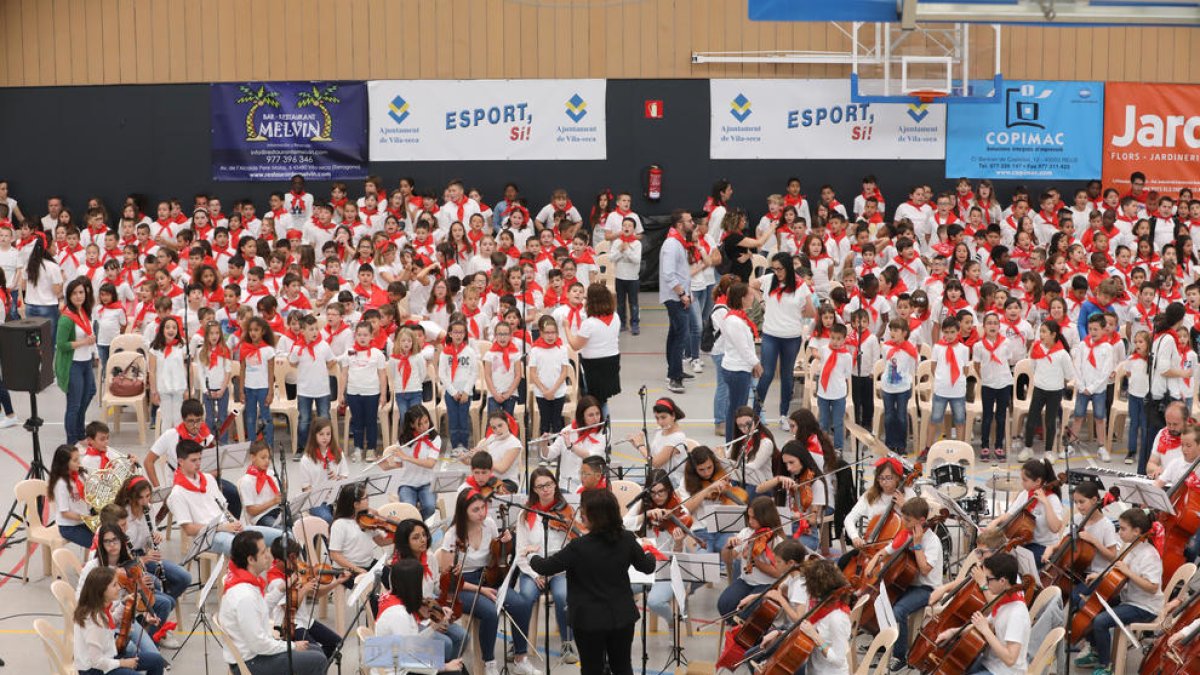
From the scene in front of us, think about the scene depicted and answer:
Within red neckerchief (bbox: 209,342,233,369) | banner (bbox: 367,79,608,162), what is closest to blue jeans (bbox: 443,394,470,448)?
red neckerchief (bbox: 209,342,233,369)

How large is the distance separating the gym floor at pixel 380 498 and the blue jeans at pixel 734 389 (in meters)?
0.58

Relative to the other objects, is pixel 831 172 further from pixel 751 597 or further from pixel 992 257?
pixel 751 597

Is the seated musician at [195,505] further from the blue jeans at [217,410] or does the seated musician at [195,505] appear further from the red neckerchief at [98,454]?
the blue jeans at [217,410]

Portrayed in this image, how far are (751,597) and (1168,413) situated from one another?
12.9 feet

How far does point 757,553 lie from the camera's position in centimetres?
966

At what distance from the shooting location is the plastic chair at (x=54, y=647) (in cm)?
855

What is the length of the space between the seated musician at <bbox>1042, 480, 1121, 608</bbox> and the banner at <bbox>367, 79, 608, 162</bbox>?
1166 cm

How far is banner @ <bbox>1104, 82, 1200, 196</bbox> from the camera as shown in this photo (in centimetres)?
2034

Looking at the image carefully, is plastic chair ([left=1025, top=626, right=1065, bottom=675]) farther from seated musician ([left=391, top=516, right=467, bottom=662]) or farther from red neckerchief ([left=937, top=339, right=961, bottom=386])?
red neckerchief ([left=937, top=339, right=961, bottom=386])

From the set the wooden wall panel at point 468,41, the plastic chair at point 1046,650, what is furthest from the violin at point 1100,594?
the wooden wall panel at point 468,41

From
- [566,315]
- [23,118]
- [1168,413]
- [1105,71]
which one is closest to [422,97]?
[23,118]

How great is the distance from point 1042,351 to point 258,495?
7.08 metres

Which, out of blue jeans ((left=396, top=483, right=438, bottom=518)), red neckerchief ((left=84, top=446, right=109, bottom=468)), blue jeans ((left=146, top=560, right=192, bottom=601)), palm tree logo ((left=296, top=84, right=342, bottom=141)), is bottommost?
blue jeans ((left=146, top=560, right=192, bottom=601))

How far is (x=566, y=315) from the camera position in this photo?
14.6 meters
